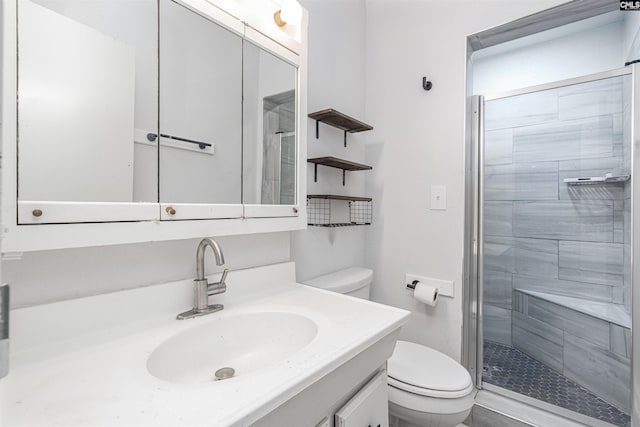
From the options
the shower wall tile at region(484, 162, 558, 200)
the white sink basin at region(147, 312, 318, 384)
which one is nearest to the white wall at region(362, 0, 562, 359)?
the shower wall tile at region(484, 162, 558, 200)

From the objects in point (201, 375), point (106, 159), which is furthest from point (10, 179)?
point (201, 375)

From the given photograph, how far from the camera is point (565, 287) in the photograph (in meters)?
1.85

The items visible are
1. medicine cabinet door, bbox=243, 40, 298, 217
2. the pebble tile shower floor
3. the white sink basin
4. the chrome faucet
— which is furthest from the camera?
the pebble tile shower floor

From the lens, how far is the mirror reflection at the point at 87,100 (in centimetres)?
67

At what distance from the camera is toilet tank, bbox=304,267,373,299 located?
4.64ft

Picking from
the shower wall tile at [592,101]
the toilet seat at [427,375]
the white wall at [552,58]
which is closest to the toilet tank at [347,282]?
the toilet seat at [427,375]

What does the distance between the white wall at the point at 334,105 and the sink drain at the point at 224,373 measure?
59cm

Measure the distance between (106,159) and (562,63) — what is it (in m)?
2.71

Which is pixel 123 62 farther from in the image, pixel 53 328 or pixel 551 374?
pixel 551 374

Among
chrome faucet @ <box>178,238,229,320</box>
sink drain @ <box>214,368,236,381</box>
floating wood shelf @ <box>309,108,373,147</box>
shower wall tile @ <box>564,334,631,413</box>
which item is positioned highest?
floating wood shelf @ <box>309,108,373,147</box>

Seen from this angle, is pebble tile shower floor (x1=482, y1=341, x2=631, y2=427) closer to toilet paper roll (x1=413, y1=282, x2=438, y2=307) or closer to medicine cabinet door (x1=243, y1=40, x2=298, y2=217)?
toilet paper roll (x1=413, y1=282, x2=438, y2=307)

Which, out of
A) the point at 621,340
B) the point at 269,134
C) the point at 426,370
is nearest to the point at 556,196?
the point at 621,340

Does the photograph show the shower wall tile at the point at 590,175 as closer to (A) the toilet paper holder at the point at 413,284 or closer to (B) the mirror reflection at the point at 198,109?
(A) the toilet paper holder at the point at 413,284

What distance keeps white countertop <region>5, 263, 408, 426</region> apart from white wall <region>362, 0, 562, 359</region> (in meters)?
0.76
